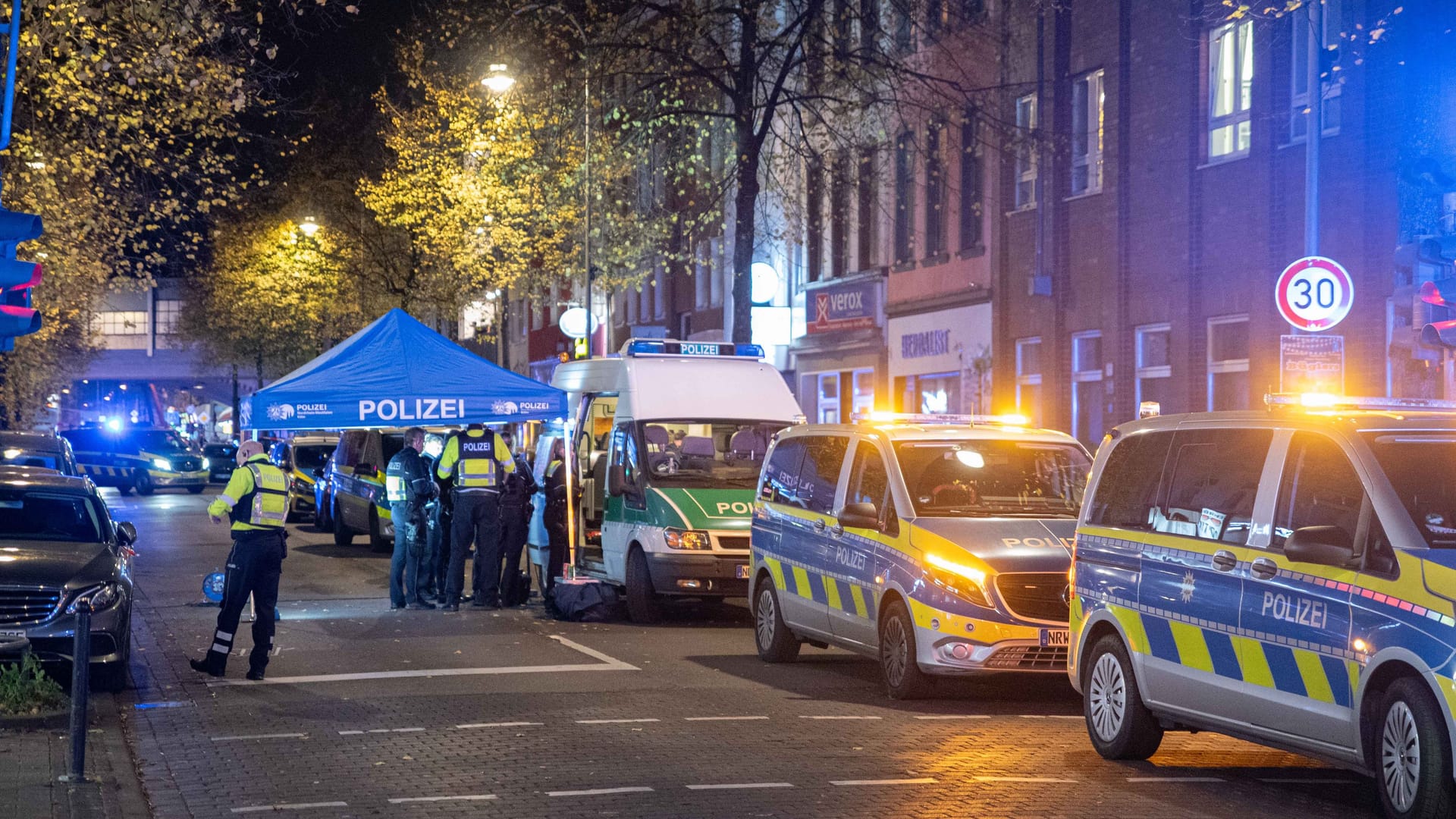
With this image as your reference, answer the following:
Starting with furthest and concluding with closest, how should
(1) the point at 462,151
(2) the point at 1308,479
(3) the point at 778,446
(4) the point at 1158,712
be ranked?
1. (1) the point at 462,151
2. (3) the point at 778,446
3. (4) the point at 1158,712
4. (2) the point at 1308,479

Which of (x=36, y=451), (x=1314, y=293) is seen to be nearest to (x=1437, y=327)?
(x=1314, y=293)

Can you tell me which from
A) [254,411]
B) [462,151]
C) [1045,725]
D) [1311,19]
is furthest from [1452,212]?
[462,151]

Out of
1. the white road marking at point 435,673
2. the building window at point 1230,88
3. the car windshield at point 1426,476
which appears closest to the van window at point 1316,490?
the car windshield at point 1426,476

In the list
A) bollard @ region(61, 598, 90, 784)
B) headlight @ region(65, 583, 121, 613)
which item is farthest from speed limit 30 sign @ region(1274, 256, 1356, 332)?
bollard @ region(61, 598, 90, 784)

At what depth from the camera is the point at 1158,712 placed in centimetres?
949

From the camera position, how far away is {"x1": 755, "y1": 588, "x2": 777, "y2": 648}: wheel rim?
14398 mm

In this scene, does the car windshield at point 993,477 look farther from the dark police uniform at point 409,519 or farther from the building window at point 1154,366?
the building window at point 1154,366

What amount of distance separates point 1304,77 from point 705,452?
9408 millimetres

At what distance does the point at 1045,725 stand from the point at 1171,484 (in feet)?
7.60

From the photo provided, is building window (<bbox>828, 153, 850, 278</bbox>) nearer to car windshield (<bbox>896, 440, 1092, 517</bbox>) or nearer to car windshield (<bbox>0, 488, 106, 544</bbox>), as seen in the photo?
car windshield (<bbox>896, 440, 1092, 517</bbox>)

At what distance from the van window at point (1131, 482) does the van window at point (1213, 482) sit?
0.36 feet

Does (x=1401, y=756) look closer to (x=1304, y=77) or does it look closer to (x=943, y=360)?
(x=1304, y=77)

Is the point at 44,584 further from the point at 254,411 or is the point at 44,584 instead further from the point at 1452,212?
the point at 1452,212

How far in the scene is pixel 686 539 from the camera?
17.0 m
